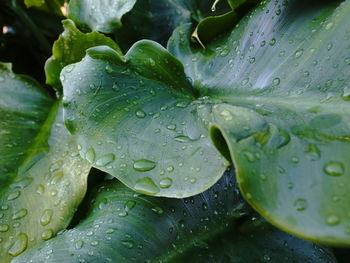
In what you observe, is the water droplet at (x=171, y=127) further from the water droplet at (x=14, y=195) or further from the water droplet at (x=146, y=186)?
the water droplet at (x=14, y=195)

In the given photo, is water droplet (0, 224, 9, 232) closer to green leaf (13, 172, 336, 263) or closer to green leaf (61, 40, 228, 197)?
green leaf (13, 172, 336, 263)

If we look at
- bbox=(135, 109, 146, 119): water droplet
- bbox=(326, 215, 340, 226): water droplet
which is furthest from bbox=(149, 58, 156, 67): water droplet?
bbox=(326, 215, 340, 226): water droplet

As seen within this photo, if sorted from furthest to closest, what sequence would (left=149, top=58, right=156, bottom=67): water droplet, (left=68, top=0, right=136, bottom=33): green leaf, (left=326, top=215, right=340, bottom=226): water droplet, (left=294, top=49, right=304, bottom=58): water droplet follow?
(left=68, top=0, right=136, bottom=33): green leaf
(left=149, top=58, right=156, bottom=67): water droplet
(left=294, top=49, right=304, bottom=58): water droplet
(left=326, top=215, right=340, bottom=226): water droplet

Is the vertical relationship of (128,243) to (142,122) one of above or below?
below

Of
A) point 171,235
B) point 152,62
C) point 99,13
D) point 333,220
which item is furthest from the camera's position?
point 99,13

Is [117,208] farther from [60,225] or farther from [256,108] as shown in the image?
[256,108]

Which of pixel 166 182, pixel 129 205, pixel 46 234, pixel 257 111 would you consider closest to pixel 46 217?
pixel 46 234

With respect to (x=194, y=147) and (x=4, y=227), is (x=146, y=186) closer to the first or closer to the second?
(x=194, y=147)

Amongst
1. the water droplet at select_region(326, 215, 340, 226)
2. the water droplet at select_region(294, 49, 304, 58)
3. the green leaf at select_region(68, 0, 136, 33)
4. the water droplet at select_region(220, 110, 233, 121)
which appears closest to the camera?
the water droplet at select_region(326, 215, 340, 226)
